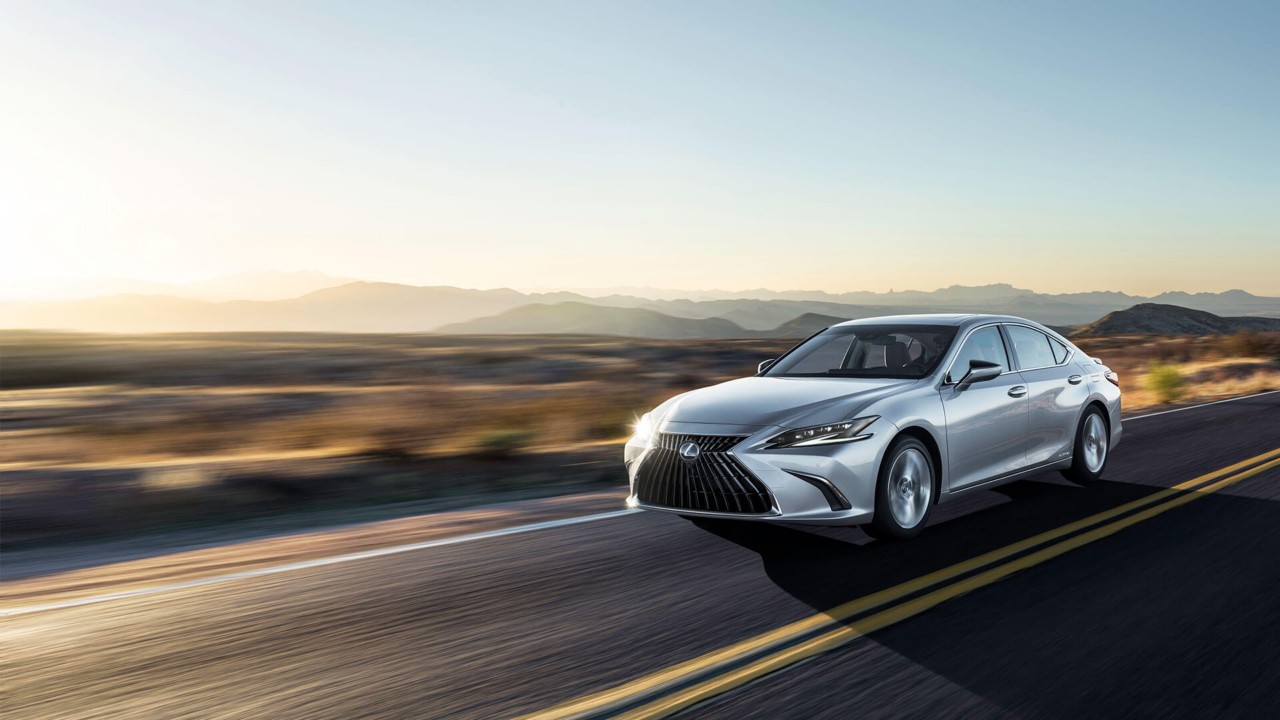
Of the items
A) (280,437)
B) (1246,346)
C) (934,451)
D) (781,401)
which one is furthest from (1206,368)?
(781,401)

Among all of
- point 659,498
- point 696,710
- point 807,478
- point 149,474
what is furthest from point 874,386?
point 149,474

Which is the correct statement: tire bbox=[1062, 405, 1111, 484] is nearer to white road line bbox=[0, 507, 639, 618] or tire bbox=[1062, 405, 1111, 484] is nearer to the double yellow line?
the double yellow line

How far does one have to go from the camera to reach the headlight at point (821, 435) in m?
5.97

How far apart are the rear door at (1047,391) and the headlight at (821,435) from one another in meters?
2.39

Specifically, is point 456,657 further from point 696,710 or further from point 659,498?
point 659,498

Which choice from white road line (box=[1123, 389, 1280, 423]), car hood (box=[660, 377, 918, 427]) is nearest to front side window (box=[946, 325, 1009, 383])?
car hood (box=[660, 377, 918, 427])

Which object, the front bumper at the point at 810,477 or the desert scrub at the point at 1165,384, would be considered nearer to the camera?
the front bumper at the point at 810,477

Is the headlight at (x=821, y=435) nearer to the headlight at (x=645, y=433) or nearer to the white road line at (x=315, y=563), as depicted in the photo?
the headlight at (x=645, y=433)

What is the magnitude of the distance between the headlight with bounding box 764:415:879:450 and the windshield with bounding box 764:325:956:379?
111cm

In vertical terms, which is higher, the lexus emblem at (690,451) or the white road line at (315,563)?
the lexus emblem at (690,451)

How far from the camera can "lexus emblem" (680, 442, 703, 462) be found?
608 cm

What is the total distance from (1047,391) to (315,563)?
5.98 m

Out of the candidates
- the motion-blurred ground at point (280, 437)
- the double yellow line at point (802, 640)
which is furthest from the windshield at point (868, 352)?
the motion-blurred ground at point (280, 437)

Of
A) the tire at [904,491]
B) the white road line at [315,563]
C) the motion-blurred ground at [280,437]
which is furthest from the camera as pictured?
the motion-blurred ground at [280,437]
